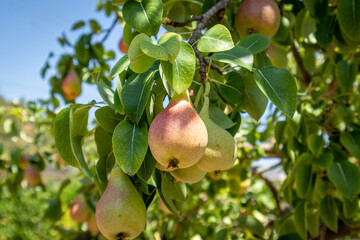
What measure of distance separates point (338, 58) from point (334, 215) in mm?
573

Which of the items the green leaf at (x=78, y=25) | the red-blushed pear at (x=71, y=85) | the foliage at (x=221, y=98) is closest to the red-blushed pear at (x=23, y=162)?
the foliage at (x=221, y=98)

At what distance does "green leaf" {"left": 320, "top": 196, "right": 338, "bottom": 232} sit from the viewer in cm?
115

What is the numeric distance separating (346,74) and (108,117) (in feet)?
2.98

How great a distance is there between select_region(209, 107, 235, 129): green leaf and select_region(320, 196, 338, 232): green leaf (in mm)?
679

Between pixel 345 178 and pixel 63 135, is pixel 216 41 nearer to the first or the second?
pixel 63 135

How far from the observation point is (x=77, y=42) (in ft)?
4.96

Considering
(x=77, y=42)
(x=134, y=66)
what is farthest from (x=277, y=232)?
(x=77, y=42)

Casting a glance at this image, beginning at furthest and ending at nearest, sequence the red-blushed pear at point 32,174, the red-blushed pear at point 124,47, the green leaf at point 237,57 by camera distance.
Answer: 1. the red-blushed pear at point 32,174
2. the red-blushed pear at point 124,47
3. the green leaf at point 237,57

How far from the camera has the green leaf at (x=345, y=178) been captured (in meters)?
0.94

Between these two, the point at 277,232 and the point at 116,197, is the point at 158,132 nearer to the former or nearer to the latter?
the point at 116,197

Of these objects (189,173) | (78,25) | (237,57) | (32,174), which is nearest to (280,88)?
(237,57)

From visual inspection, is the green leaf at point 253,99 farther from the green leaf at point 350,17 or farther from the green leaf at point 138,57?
the green leaf at point 350,17

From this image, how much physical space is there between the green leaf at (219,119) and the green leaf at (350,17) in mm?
507

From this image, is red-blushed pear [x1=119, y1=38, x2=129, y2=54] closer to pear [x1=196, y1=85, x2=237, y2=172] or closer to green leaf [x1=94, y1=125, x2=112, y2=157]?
green leaf [x1=94, y1=125, x2=112, y2=157]
